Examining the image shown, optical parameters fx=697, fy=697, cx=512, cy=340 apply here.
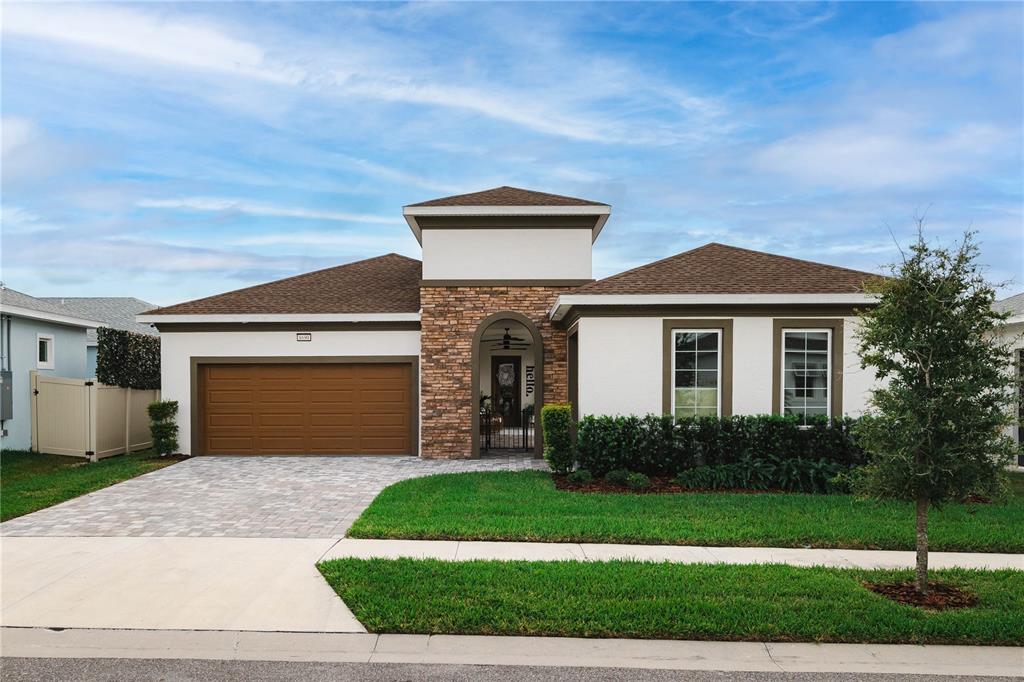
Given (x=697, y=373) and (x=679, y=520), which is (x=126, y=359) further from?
(x=679, y=520)

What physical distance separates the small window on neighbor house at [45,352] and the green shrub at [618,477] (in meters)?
15.0

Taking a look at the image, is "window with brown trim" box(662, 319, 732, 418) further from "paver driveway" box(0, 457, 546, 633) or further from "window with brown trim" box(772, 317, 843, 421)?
"paver driveway" box(0, 457, 546, 633)

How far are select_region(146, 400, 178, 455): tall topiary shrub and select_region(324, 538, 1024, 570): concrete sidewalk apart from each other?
32.4ft

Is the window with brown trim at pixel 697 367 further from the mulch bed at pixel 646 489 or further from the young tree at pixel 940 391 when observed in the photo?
the young tree at pixel 940 391

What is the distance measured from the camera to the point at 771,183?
1711 centimetres

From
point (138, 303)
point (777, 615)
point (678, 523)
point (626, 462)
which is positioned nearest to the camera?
point (777, 615)

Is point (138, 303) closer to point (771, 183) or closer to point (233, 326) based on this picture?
point (233, 326)

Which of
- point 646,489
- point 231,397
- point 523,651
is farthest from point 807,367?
point 231,397

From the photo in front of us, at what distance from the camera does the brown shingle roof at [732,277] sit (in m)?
12.9

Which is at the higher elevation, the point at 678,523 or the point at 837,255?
the point at 837,255

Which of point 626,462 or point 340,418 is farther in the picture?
point 340,418

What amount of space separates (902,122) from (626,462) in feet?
27.8

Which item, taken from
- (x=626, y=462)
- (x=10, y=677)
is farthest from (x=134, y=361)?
(x=10, y=677)

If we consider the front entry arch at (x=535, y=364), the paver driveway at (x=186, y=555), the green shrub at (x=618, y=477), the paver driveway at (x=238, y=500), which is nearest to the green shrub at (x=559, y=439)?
the green shrub at (x=618, y=477)
